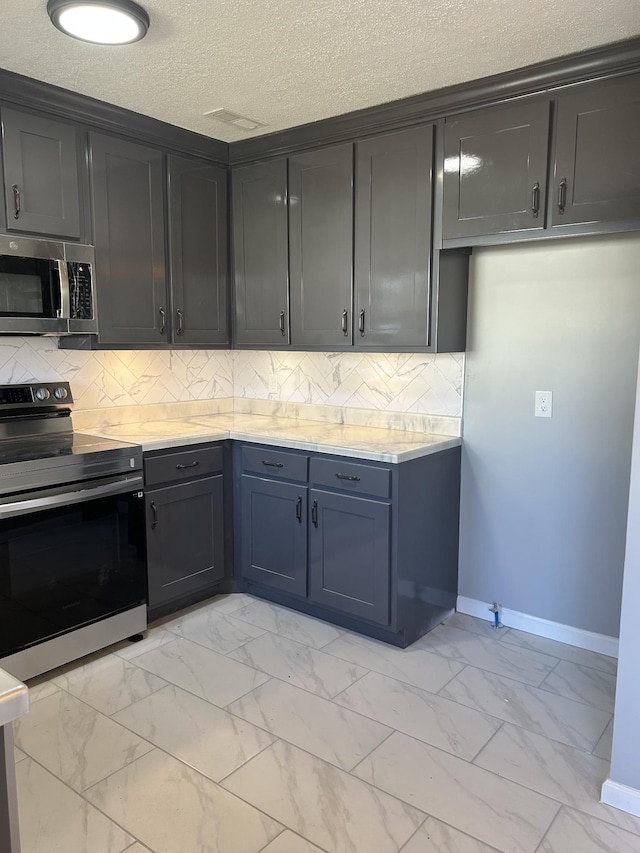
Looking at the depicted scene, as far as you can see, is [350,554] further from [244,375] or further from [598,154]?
[598,154]

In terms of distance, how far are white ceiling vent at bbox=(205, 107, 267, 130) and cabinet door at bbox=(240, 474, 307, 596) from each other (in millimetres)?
1770

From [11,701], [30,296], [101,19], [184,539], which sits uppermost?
[101,19]

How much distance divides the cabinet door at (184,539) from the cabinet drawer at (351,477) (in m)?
0.60

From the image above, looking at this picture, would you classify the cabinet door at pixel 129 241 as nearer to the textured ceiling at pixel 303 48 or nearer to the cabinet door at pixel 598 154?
the textured ceiling at pixel 303 48

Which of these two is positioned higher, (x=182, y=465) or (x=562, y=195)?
(x=562, y=195)

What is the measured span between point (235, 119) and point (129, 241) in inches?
31.2

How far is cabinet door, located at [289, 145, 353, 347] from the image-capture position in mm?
3199

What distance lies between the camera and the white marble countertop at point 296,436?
9.50 ft

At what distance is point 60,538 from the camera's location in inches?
103

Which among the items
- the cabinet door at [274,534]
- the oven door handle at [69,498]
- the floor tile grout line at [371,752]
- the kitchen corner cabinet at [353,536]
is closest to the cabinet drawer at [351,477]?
the kitchen corner cabinet at [353,536]

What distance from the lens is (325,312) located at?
3326 mm

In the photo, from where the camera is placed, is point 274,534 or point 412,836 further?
point 274,534

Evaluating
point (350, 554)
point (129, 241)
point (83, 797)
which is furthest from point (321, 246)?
point (83, 797)

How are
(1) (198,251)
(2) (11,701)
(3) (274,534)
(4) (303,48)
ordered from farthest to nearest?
(1) (198,251), (3) (274,534), (4) (303,48), (2) (11,701)
